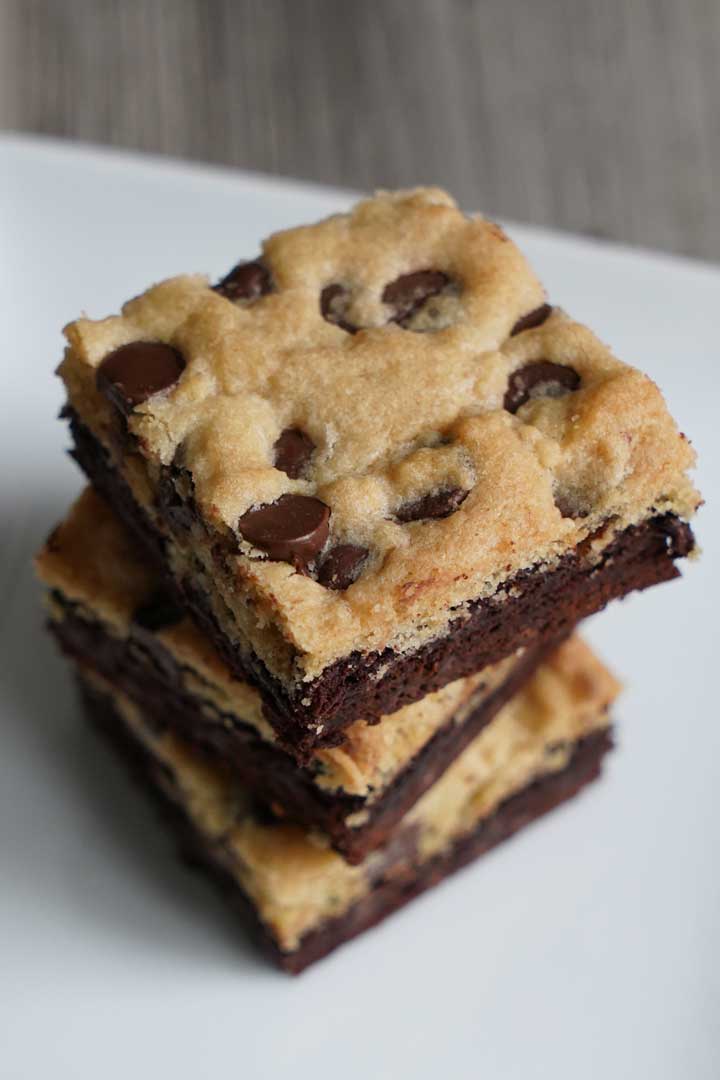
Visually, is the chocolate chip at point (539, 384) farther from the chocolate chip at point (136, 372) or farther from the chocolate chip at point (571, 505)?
the chocolate chip at point (136, 372)

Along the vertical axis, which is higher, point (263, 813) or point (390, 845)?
point (263, 813)

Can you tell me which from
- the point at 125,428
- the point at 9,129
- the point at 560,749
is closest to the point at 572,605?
the point at 560,749

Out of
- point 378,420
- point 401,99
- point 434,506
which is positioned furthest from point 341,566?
point 401,99

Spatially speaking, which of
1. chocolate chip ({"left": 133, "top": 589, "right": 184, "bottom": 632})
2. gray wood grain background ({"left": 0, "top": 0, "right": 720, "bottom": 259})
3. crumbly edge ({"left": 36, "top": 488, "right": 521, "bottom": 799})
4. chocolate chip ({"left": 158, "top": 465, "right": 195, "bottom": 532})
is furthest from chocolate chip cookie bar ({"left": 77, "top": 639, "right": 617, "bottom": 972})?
gray wood grain background ({"left": 0, "top": 0, "right": 720, "bottom": 259})

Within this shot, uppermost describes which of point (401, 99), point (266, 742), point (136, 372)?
point (401, 99)

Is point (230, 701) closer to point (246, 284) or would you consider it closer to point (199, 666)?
point (199, 666)

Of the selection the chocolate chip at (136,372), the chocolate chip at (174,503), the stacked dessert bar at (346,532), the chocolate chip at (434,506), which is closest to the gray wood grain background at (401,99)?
the stacked dessert bar at (346,532)
